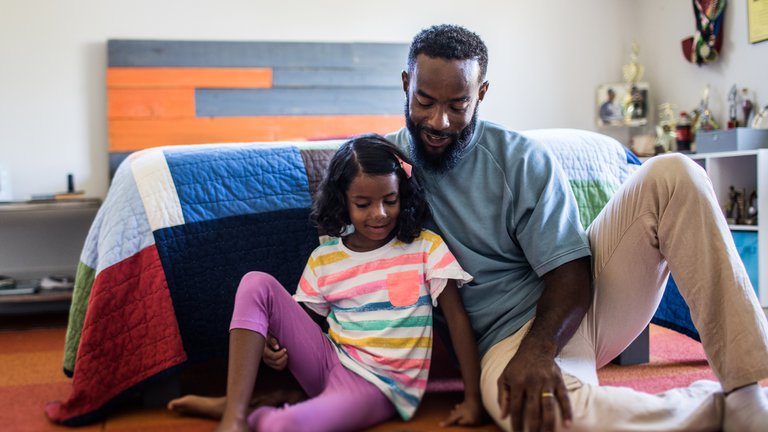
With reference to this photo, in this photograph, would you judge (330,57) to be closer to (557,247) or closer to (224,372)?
(224,372)

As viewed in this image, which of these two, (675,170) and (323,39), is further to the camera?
(323,39)

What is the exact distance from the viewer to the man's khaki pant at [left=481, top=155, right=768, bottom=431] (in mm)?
1158

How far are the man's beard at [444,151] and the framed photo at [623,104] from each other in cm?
273

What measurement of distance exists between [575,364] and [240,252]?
31.0 inches

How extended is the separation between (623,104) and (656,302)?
2.84 m

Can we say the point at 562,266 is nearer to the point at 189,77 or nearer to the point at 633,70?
the point at 189,77

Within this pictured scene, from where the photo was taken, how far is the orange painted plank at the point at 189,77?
345 cm

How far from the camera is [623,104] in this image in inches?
157

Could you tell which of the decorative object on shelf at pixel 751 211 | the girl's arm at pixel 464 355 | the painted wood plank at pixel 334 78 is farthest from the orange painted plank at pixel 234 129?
the girl's arm at pixel 464 355

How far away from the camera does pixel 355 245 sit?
1.51 meters

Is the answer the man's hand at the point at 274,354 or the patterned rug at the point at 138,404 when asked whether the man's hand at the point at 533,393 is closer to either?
the patterned rug at the point at 138,404

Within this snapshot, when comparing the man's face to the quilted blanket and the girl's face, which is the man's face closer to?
the girl's face

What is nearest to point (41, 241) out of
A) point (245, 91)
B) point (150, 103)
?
point (150, 103)

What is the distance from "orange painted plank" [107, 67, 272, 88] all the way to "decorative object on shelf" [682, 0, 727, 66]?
84.6 inches
